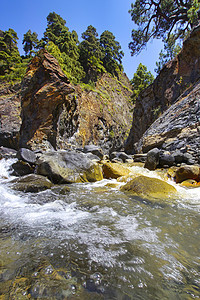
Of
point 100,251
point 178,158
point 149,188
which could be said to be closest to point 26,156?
point 149,188

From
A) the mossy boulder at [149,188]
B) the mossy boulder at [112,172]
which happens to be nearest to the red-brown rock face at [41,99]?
the mossy boulder at [112,172]

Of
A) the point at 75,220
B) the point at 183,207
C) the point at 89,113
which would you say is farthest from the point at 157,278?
the point at 89,113

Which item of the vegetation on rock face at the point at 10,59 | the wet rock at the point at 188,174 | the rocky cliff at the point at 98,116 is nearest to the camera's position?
the wet rock at the point at 188,174

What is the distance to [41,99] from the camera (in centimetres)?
1006

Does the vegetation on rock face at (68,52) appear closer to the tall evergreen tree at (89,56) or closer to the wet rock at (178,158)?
the tall evergreen tree at (89,56)

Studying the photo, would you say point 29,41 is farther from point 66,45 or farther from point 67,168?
point 67,168

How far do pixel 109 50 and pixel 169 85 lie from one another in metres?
23.1

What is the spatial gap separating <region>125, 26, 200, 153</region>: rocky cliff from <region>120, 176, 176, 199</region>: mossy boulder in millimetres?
6522

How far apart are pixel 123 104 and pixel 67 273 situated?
32.7 metres

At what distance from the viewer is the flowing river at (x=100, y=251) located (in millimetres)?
1036

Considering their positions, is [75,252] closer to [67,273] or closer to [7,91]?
[67,273]

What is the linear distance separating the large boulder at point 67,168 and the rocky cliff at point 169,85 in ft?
19.2

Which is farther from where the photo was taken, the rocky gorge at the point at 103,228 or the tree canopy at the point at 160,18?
the tree canopy at the point at 160,18

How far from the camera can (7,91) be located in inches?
760
